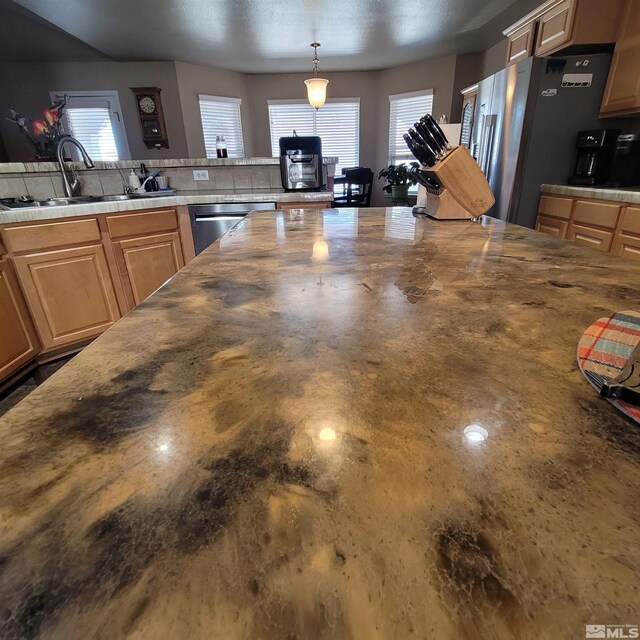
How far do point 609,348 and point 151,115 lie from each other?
593 centimetres

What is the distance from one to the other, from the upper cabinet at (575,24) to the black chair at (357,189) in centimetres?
284

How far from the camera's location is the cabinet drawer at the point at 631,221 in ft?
6.59

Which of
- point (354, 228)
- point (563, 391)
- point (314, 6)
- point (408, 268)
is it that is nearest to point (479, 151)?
point (314, 6)

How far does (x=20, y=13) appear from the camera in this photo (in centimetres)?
393

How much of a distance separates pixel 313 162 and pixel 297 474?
3061 mm

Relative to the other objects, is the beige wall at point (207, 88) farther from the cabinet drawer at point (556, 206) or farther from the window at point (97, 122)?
the cabinet drawer at point (556, 206)

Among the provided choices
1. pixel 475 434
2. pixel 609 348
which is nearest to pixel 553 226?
pixel 609 348

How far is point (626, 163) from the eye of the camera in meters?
2.49

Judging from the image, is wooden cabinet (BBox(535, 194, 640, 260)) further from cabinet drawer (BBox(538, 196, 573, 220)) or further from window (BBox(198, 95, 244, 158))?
window (BBox(198, 95, 244, 158))

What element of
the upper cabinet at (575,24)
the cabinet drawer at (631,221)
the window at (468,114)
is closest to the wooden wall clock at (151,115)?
the window at (468,114)

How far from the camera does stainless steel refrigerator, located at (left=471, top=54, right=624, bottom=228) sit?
2473 mm

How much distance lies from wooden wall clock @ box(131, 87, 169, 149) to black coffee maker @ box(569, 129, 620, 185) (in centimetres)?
489

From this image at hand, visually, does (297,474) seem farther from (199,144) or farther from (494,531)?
(199,144)

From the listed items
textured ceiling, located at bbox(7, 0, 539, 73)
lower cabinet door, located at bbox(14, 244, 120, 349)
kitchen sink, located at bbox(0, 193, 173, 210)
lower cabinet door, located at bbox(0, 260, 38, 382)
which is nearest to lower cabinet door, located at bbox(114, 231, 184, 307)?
lower cabinet door, located at bbox(14, 244, 120, 349)
